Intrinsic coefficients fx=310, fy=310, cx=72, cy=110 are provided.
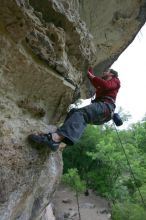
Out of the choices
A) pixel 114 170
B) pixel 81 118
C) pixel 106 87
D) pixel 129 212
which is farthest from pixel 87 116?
pixel 114 170

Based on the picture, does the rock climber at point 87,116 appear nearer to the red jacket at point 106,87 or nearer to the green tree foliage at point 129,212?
the red jacket at point 106,87

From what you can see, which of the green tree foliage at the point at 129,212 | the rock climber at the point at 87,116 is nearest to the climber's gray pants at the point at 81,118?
the rock climber at the point at 87,116

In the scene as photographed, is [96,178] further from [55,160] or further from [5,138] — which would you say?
[5,138]

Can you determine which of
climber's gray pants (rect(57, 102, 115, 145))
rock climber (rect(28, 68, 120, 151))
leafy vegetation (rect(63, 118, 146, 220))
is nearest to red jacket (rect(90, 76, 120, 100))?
rock climber (rect(28, 68, 120, 151))

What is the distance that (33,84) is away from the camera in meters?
5.21

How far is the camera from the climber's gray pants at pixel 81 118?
15.9ft

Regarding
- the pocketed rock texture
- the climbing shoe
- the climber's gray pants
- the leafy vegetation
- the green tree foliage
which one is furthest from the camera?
the leafy vegetation

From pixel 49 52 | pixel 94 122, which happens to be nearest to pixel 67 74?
pixel 49 52

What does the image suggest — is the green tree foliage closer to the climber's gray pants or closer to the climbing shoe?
the climber's gray pants

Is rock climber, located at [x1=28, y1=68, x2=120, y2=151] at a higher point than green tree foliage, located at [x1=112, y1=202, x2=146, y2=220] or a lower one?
higher

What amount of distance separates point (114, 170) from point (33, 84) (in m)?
15.3

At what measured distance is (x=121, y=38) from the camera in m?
7.96

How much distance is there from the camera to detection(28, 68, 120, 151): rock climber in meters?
4.62

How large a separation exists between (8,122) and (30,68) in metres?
0.99
